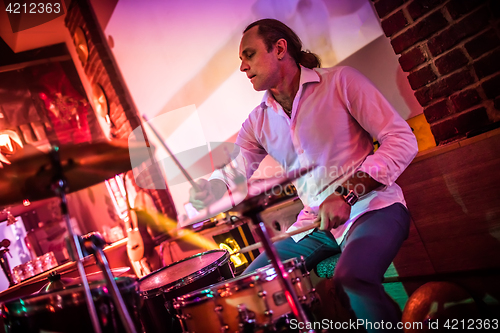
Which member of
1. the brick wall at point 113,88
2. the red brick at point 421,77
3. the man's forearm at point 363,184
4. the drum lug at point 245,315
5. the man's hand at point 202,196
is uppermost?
the brick wall at point 113,88

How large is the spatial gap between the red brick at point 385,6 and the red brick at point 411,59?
0.70 ft

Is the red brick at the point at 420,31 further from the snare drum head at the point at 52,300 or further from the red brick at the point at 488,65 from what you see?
the snare drum head at the point at 52,300

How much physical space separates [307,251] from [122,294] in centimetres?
79

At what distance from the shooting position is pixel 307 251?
151 centimetres

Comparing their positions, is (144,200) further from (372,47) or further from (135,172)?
(372,47)

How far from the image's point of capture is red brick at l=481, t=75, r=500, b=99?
1.33 metres

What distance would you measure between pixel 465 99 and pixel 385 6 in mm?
562

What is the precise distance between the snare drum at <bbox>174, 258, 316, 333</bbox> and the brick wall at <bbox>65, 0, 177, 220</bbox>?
7.94 feet

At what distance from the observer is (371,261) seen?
1.14 metres

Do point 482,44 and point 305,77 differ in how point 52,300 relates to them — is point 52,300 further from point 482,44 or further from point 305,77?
point 482,44

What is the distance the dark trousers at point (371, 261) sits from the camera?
42.4 inches

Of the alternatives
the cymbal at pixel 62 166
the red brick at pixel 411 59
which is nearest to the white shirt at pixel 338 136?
the red brick at pixel 411 59

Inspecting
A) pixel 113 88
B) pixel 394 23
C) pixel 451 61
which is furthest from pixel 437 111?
pixel 113 88

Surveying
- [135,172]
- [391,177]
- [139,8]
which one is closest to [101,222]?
[135,172]
